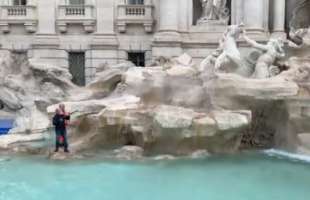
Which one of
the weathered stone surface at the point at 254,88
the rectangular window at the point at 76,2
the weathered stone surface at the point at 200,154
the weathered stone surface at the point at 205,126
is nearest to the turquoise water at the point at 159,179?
the weathered stone surface at the point at 200,154

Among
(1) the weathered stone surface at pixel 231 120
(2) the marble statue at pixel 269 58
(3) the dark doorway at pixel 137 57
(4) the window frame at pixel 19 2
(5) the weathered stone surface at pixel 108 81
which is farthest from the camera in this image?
(4) the window frame at pixel 19 2

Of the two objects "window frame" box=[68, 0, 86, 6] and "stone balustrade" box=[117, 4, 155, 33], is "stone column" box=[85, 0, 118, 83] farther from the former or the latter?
"window frame" box=[68, 0, 86, 6]

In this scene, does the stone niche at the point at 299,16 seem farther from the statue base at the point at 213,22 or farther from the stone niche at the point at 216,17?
the statue base at the point at 213,22

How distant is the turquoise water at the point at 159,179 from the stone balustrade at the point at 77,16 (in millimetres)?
13038

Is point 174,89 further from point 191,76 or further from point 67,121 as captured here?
point 67,121

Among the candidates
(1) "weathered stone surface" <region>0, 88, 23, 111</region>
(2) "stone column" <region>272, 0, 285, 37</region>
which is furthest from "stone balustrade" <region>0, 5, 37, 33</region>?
(2) "stone column" <region>272, 0, 285, 37</region>

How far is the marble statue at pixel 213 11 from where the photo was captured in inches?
983

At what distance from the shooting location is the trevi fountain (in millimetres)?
11797

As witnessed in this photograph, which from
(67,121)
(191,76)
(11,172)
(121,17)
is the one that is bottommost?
(11,172)

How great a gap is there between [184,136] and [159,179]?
2131mm

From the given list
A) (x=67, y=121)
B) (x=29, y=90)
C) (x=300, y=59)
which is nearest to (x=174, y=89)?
(x=67, y=121)

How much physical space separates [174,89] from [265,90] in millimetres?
2442

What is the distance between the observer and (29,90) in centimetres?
2025

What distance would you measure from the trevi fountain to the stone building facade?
7.54 meters
